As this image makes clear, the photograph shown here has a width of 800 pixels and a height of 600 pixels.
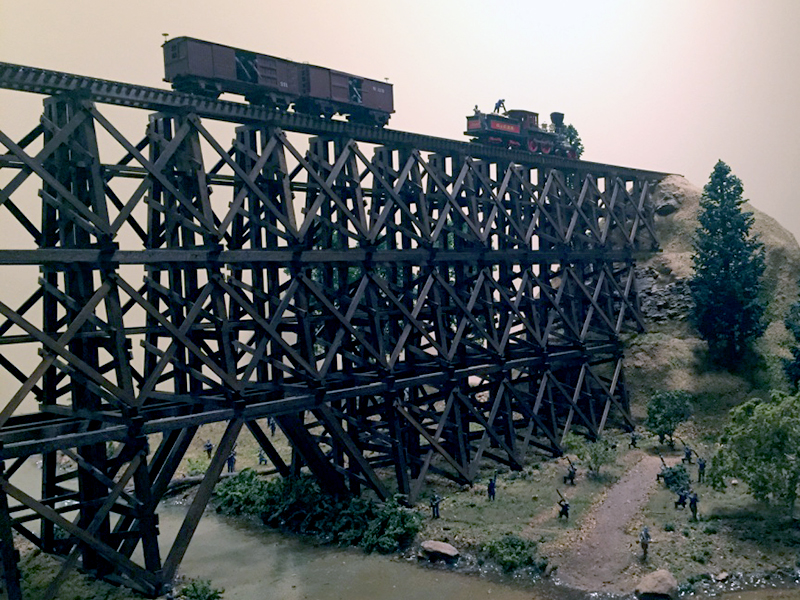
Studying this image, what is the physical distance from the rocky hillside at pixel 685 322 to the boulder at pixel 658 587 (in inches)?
509

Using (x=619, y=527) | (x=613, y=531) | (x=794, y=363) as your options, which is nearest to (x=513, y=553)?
(x=613, y=531)

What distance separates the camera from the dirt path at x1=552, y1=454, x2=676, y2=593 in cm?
1559

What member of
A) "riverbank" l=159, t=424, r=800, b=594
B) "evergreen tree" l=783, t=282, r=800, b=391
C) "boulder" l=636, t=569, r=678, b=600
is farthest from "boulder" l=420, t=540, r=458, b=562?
"evergreen tree" l=783, t=282, r=800, b=391

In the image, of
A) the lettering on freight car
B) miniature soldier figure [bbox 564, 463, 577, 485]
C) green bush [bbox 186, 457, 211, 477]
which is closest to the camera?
miniature soldier figure [bbox 564, 463, 577, 485]

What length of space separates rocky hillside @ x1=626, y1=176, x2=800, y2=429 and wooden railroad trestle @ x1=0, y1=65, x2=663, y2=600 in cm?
173

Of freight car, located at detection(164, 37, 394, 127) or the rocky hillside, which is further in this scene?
the rocky hillside

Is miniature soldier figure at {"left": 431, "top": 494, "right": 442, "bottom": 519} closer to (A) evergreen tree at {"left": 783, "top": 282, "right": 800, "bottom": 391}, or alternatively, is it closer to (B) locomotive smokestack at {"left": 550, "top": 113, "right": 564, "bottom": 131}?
(A) evergreen tree at {"left": 783, "top": 282, "right": 800, "bottom": 391}

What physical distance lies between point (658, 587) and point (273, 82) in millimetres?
15266

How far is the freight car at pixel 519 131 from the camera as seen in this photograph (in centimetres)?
2708

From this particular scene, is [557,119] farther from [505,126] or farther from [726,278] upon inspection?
[726,278]

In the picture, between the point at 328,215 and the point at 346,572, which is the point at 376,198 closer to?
the point at 328,215

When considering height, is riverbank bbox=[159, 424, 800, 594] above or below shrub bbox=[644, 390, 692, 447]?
below

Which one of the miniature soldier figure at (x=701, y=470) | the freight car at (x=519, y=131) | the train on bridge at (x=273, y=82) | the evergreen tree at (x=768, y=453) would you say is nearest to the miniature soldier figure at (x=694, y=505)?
the evergreen tree at (x=768, y=453)

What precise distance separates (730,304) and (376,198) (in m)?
15.9
